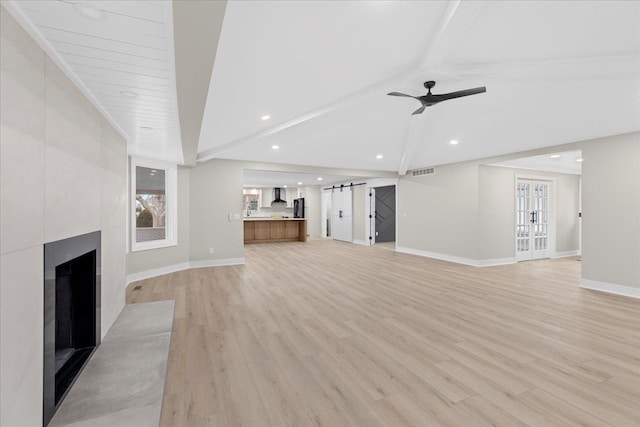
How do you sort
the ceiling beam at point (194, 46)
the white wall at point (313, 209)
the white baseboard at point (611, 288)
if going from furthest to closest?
1. the white wall at point (313, 209)
2. the white baseboard at point (611, 288)
3. the ceiling beam at point (194, 46)

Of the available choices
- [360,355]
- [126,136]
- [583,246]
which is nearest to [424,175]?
[583,246]

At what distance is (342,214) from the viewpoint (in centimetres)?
1123

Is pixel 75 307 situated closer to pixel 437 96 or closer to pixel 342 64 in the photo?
pixel 342 64

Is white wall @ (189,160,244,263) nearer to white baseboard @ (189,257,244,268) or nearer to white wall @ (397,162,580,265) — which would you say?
white baseboard @ (189,257,244,268)

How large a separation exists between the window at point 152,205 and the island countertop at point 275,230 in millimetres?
4600

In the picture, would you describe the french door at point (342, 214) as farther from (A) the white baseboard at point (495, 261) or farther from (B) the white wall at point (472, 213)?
(A) the white baseboard at point (495, 261)

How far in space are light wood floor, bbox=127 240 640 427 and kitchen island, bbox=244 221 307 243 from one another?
572cm

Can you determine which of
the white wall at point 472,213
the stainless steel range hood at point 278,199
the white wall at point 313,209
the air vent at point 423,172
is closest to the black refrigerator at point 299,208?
the white wall at point 313,209

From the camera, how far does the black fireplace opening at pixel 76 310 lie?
7.85 feet

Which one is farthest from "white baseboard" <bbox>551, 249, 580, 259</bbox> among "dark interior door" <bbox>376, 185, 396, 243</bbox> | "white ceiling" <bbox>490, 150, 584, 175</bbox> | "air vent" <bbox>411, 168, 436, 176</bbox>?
"dark interior door" <bbox>376, 185, 396, 243</bbox>

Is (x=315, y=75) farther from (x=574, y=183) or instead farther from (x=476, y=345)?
(x=574, y=183)

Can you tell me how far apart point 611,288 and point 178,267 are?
299 inches

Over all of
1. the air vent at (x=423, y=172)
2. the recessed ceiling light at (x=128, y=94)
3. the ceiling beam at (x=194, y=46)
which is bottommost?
the ceiling beam at (x=194, y=46)

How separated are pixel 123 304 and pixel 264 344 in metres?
2.23
